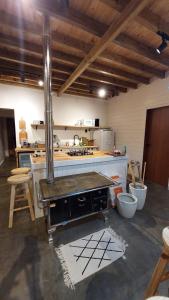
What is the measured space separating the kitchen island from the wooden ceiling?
1.85m

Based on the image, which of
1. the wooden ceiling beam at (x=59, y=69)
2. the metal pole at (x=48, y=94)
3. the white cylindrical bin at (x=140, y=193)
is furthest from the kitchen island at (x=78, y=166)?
the wooden ceiling beam at (x=59, y=69)

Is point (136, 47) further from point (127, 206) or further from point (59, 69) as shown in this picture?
point (127, 206)

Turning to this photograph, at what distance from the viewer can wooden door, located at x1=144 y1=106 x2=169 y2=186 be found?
3572mm

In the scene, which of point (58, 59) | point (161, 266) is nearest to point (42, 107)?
point (58, 59)

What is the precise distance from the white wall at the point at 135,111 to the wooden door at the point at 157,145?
0.16m

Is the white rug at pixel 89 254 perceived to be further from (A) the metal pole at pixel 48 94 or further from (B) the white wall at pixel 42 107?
(B) the white wall at pixel 42 107

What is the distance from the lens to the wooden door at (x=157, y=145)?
357 centimetres

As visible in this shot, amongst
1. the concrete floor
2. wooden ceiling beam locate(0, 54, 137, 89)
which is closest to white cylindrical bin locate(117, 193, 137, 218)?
the concrete floor

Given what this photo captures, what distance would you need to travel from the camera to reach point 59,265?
1.47 meters

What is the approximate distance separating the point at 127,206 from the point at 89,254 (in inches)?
36.1

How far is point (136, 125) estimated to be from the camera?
4.31 m

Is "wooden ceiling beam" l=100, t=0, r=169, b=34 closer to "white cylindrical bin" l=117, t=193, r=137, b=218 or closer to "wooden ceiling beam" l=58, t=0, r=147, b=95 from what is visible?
"wooden ceiling beam" l=58, t=0, r=147, b=95

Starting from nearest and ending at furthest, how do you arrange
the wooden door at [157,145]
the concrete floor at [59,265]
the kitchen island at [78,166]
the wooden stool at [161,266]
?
the wooden stool at [161,266] → the concrete floor at [59,265] → the kitchen island at [78,166] → the wooden door at [157,145]

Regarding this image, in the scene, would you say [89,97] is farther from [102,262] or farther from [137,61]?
[102,262]
